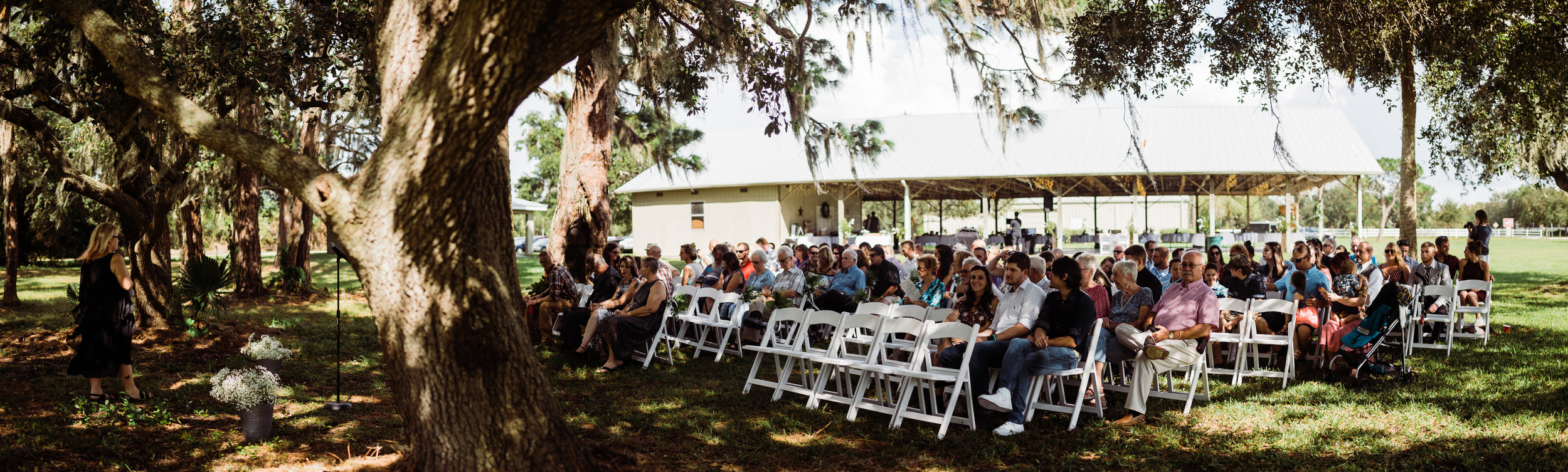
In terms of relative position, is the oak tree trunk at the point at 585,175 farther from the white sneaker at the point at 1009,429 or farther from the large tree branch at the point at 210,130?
the large tree branch at the point at 210,130

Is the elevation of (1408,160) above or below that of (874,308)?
above

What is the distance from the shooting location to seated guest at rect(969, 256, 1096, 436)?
533 centimetres

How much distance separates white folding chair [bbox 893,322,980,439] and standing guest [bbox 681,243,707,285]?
4.87 metres

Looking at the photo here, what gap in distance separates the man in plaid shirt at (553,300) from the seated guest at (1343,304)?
6298 millimetres

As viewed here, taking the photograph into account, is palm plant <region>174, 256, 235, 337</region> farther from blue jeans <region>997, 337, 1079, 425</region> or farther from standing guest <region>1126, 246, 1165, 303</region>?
standing guest <region>1126, 246, 1165, 303</region>

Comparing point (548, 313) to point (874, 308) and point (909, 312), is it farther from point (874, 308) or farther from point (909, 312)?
point (909, 312)

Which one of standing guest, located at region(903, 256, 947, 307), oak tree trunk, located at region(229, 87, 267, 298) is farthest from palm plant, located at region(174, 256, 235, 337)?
standing guest, located at region(903, 256, 947, 307)

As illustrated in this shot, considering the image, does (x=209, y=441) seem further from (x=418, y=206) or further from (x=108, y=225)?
(x=418, y=206)

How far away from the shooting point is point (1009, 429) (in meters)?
5.20

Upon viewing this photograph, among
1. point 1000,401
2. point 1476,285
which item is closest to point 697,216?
point 1476,285

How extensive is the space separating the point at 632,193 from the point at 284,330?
21354mm

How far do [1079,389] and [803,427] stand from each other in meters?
1.68

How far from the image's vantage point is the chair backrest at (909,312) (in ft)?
21.1

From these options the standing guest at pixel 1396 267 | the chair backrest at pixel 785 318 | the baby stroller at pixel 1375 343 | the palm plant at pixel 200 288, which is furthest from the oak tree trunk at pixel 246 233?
the standing guest at pixel 1396 267
